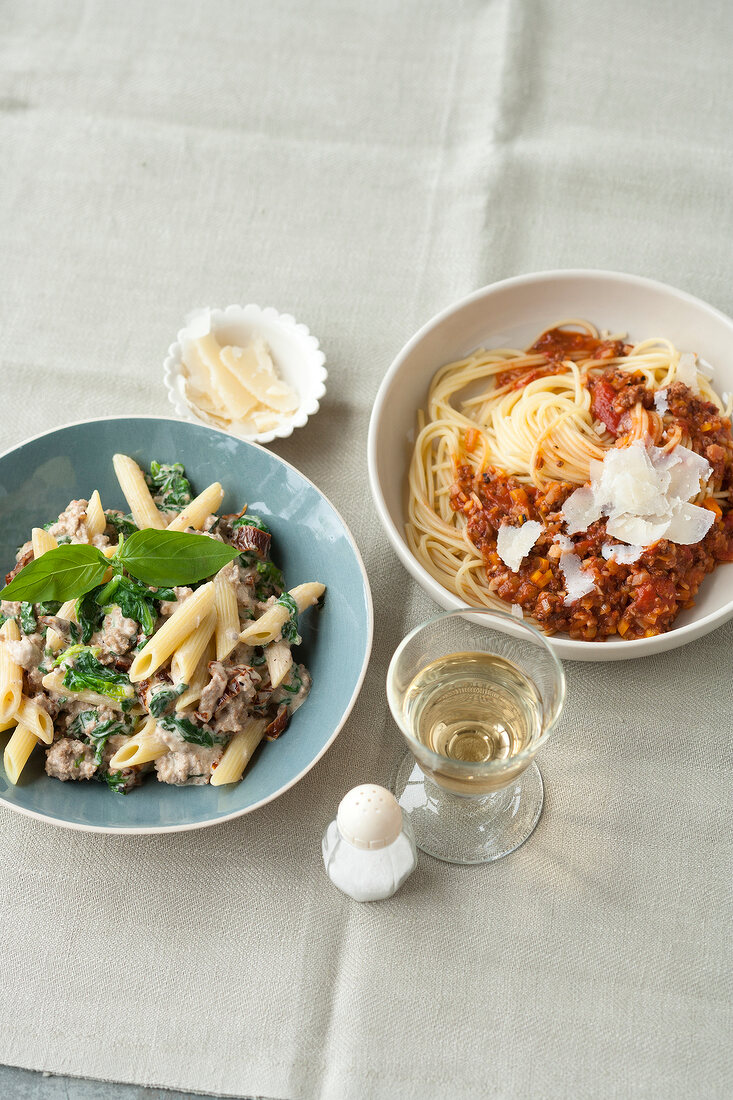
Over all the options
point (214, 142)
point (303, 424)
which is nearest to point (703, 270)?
point (303, 424)

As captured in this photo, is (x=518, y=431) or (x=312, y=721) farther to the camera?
(x=518, y=431)

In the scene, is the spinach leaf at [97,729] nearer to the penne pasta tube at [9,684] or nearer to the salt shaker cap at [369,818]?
the penne pasta tube at [9,684]

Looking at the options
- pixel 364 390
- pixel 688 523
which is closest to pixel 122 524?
pixel 364 390

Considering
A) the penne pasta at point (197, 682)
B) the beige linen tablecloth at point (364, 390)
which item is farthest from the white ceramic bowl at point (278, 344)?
the penne pasta at point (197, 682)

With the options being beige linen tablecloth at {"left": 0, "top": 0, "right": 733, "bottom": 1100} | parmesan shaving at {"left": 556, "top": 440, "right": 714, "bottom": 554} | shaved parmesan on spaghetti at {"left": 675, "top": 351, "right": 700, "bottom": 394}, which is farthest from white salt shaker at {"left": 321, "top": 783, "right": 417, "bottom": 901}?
shaved parmesan on spaghetti at {"left": 675, "top": 351, "right": 700, "bottom": 394}

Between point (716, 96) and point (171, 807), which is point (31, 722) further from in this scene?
point (716, 96)

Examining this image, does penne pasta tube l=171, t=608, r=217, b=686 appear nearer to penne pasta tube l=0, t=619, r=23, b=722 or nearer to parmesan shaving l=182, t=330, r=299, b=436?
penne pasta tube l=0, t=619, r=23, b=722

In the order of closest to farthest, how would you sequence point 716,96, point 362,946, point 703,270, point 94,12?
point 362,946
point 703,270
point 716,96
point 94,12
